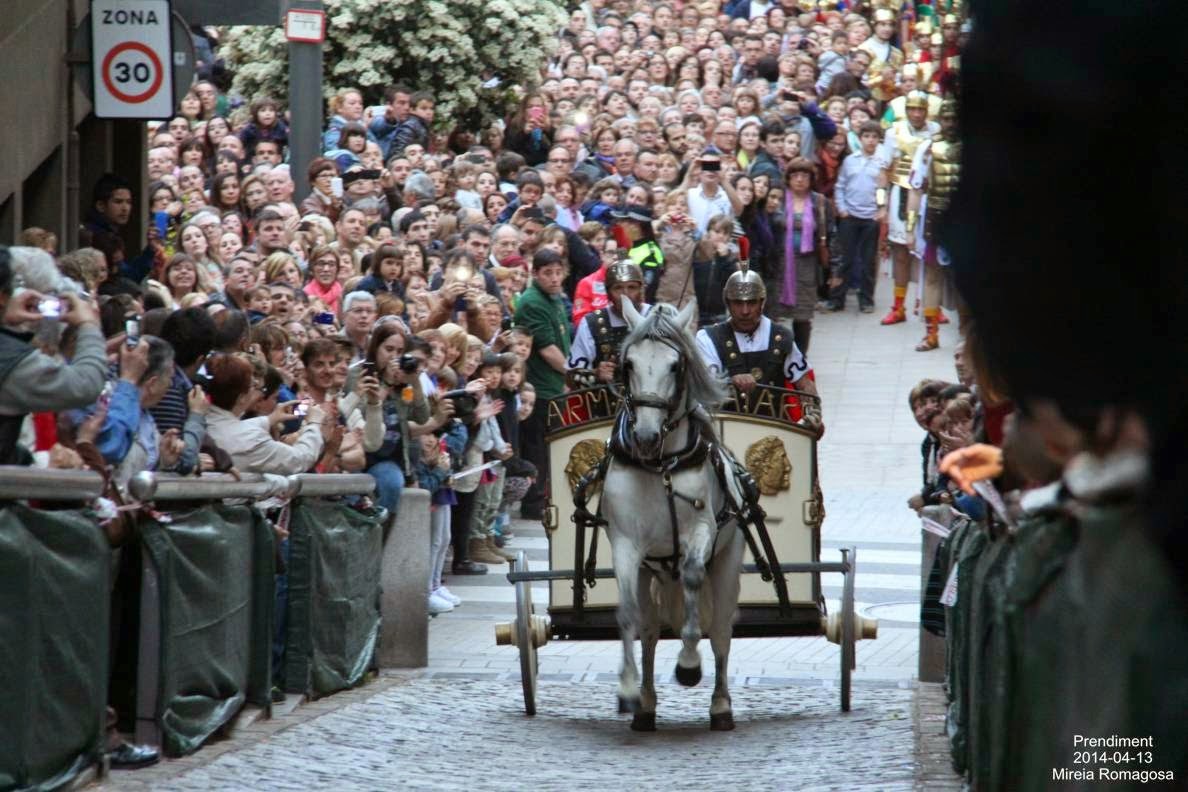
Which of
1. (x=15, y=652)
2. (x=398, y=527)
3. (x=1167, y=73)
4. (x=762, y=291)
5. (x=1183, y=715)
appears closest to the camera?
(x=1167, y=73)

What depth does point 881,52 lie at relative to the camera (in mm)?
31891

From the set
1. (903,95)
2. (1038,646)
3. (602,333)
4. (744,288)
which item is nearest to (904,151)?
(903,95)

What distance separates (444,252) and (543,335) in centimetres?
120

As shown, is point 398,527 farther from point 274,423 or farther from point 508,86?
point 508,86

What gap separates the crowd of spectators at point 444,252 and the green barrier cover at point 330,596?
1.33ft

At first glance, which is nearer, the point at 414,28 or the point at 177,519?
the point at 177,519

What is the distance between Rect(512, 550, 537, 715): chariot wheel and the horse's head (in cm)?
108

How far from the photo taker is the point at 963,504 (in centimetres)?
964

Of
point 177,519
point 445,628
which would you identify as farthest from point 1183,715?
point 445,628

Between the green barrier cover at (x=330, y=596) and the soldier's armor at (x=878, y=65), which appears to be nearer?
the green barrier cover at (x=330, y=596)

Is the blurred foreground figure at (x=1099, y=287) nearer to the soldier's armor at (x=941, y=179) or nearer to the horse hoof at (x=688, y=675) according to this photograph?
the soldier's armor at (x=941, y=179)

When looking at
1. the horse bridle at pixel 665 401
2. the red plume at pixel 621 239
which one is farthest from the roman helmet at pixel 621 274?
the red plume at pixel 621 239

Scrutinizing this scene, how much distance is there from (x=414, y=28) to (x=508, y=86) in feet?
4.36

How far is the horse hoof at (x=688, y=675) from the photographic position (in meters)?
10.1
